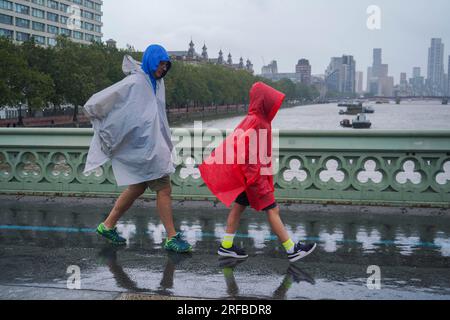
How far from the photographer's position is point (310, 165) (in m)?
7.64

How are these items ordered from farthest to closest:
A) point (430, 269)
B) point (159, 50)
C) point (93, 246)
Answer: point (93, 246) < point (159, 50) < point (430, 269)

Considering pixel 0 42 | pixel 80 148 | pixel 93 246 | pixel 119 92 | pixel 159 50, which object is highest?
pixel 0 42

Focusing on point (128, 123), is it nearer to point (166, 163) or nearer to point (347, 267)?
point (166, 163)

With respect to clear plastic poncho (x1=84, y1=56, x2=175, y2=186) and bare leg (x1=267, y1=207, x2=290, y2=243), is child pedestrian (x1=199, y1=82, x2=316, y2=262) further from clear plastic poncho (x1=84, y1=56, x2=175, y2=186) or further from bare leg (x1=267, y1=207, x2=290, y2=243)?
clear plastic poncho (x1=84, y1=56, x2=175, y2=186)

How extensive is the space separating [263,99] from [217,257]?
56.8 inches

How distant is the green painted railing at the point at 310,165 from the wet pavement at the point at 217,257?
0.27m

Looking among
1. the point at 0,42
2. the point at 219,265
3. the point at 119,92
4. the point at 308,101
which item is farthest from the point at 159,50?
the point at 308,101

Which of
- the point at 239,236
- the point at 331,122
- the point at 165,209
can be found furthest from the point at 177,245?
the point at 331,122

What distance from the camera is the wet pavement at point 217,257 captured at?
4.28 metres

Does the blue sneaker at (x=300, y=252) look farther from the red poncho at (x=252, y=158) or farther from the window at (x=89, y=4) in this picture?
the window at (x=89, y=4)
